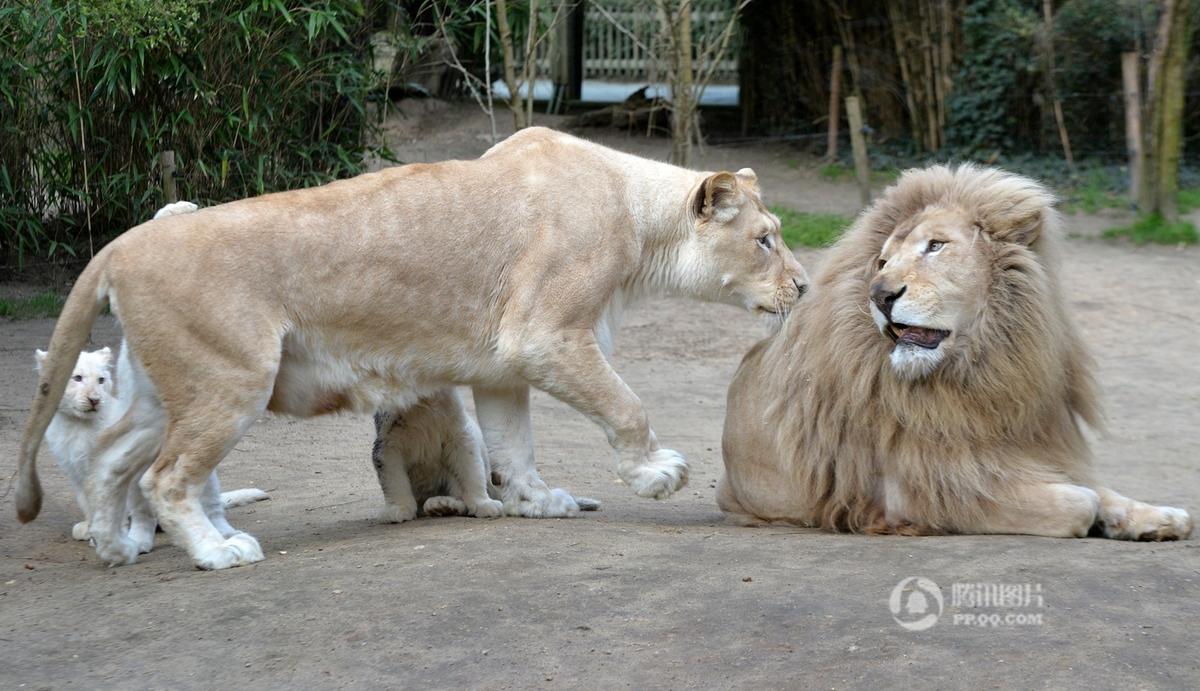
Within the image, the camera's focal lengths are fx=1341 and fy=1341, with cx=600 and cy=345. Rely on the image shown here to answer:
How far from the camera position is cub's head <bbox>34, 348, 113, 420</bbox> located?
546 centimetres

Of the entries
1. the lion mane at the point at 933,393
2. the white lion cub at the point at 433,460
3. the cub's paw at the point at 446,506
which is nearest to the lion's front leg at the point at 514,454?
the white lion cub at the point at 433,460

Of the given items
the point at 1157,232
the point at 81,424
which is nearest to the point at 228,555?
the point at 81,424

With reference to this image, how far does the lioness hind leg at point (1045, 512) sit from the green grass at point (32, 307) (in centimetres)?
761

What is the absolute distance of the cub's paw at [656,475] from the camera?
4.88 metres

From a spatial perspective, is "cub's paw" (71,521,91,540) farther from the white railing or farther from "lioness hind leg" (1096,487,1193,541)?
the white railing

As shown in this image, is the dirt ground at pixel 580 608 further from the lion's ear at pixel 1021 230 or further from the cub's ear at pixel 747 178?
the cub's ear at pixel 747 178

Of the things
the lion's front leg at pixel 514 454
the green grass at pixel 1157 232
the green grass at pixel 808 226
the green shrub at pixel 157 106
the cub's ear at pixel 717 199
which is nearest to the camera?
the cub's ear at pixel 717 199

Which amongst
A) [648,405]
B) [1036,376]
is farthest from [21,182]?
[1036,376]

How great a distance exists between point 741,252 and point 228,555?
87.4 inches

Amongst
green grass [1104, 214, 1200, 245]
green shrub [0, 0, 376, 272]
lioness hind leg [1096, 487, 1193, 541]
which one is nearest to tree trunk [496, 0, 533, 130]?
green shrub [0, 0, 376, 272]

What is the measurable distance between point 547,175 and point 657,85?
42.6 ft

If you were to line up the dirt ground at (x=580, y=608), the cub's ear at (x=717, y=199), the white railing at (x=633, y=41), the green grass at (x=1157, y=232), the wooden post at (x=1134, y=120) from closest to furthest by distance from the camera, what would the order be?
the dirt ground at (x=580, y=608), the cub's ear at (x=717, y=199), the green grass at (x=1157, y=232), the wooden post at (x=1134, y=120), the white railing at (x=633, y=41)

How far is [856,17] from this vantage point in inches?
701

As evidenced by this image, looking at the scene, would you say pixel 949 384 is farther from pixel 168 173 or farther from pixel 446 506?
pixel 168 173
